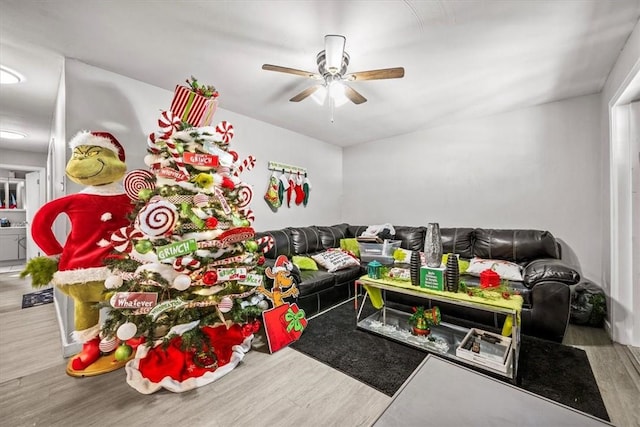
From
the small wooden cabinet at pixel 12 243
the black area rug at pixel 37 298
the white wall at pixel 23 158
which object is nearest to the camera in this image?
the black area rug at pixel 37 298

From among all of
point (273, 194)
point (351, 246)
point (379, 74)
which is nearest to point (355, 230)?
point (351, 246)

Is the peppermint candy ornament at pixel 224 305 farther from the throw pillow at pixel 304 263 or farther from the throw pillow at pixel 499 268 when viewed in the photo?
the throw pillow at pixel 499 268

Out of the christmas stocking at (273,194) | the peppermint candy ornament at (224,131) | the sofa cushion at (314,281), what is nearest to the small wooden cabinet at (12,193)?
the christmas stocking at (273,194)

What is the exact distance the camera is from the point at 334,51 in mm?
1768

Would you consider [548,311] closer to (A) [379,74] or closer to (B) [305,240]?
(A) [379,74]

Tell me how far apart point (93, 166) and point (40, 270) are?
790 millimetres

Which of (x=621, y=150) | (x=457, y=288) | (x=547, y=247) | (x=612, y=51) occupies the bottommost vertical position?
(x=457, y=288)

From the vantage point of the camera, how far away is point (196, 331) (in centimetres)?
184

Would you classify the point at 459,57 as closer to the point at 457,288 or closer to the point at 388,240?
the point at 457,288

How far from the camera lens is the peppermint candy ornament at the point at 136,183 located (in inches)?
73.9

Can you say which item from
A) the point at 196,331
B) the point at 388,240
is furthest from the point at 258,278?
the point at 388,240

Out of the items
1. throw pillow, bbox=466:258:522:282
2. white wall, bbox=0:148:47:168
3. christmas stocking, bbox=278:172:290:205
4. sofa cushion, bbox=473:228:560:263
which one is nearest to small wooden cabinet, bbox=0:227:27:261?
white wall, bbox=0:148:47:168

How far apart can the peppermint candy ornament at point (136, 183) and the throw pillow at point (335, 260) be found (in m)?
1.97

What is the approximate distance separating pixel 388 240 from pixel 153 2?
3.35 metres
